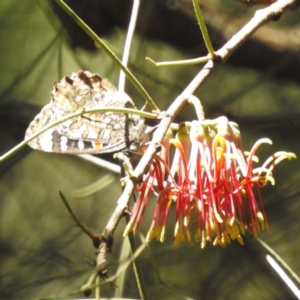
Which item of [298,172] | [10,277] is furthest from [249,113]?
[10,277]

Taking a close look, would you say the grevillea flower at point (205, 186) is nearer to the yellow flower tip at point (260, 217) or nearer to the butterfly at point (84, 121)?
the yellow flower tip at point (260, 217)

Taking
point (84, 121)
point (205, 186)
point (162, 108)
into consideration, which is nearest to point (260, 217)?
point (205, 186)

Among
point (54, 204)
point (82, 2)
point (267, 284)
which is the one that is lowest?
point (267, 284)

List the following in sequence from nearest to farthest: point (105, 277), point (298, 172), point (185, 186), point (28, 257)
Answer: point (105, 277) → point (185, 186) → point (298, 172) → point (28, 257)

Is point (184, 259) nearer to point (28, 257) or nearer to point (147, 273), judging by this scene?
point (147, 273)

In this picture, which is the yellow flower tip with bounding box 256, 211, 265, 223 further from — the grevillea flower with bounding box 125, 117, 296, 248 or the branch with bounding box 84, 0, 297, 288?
the branch with bounding box 84, 0, 297, 288

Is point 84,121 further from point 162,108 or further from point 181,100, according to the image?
point 162,108
